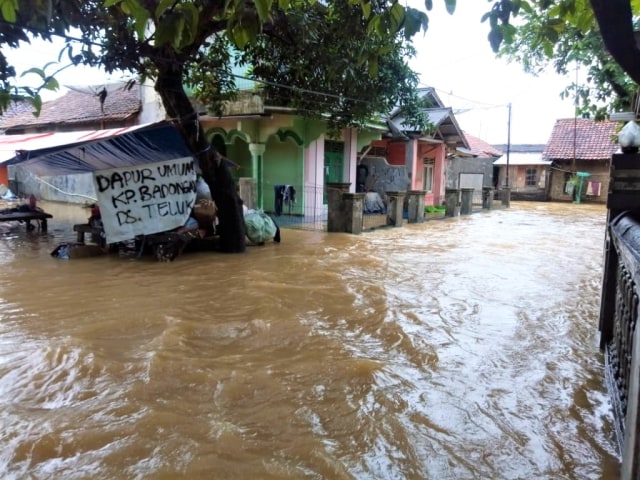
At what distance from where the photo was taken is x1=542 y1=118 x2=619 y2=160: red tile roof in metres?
26.6

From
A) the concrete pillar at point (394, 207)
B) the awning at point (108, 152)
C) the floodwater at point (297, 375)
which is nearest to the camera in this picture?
the floodwater at point (297, 375)

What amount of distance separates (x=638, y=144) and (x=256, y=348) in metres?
3.54

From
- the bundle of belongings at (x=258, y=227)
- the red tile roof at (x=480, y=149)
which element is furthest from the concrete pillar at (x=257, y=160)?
the red tile roof at (x=480, y=149)

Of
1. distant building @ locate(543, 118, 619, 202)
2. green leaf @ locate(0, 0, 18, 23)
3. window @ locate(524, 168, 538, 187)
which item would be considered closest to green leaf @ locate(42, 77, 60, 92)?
green leaf @ locate(0, 0, 18, 23)

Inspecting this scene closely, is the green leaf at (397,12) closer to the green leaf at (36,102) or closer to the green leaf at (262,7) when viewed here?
the green leaf at (262,7)

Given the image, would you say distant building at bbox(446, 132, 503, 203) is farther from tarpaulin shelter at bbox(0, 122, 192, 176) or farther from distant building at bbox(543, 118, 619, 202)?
tarpaulin shelter at bbox(0, 122, 192, 176)

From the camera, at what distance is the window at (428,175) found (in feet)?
69.7

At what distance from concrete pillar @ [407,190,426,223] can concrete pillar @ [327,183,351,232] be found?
12.9 feet

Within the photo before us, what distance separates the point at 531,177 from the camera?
30.1 m

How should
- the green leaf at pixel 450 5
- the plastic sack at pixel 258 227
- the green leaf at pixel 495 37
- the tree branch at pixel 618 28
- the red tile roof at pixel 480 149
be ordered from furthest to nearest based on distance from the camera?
1. the red tile roof at pixel 480 149
2. the plastic sack at pixel 258 227
3. the green leaf at pixel 495 37
4. the tree branch at pixel 618 28
5. the green leaf at pixel 450 5

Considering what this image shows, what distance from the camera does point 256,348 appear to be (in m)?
4.49

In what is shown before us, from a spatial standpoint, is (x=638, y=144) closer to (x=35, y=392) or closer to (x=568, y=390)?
(x=568, y=390)

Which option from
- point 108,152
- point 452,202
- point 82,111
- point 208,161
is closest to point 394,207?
point 452,202

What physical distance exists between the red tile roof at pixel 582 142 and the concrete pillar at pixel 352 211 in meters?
18.8
